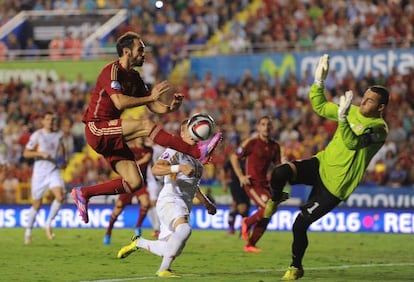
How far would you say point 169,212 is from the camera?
46.2ft

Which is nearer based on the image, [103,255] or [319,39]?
[103,255]

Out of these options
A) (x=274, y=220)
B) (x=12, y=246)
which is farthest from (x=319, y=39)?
(x=12, y=246)

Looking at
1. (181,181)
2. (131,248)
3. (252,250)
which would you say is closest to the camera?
(181,181)

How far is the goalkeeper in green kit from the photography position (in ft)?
44.4

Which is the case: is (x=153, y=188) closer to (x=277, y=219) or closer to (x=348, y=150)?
(x=277, y=219)

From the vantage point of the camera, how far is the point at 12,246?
2053 centimetres

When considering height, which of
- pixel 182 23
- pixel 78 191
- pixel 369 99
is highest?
pixel 182 23

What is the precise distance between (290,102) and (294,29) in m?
2.73

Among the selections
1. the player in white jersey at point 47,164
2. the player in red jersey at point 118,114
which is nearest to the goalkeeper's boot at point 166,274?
the player in red jersey at point 118,114

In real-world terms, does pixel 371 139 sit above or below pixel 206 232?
above

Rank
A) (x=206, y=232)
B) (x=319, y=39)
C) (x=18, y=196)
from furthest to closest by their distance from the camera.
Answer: (x=319, y=39) < (x=18, y=196) < (x=206, y=232)

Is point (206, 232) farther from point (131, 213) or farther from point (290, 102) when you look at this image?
point (290, 102)

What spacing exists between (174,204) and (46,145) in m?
8.44

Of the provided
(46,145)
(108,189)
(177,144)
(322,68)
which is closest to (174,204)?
(177,144)
